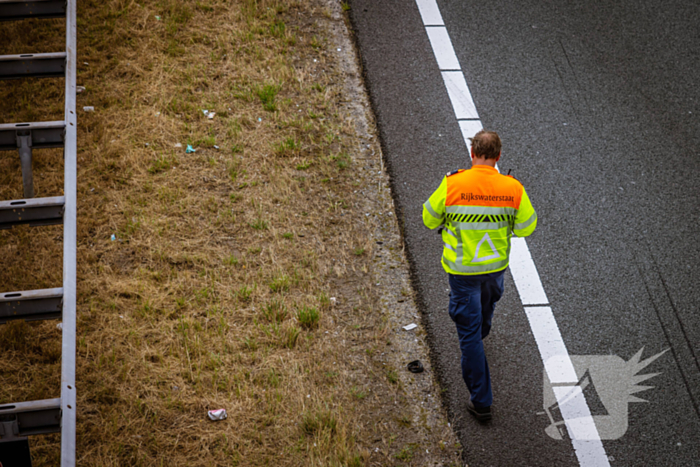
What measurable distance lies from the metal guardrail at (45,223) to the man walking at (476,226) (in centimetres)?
245

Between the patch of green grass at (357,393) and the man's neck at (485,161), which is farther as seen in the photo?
the patch of green grass at (357,393)

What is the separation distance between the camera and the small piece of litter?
4.66 m

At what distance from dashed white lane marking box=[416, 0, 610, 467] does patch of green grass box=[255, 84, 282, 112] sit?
2.20 m

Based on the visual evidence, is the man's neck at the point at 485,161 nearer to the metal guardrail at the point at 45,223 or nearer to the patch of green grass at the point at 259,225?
the patch of green grass at the point at 259,225

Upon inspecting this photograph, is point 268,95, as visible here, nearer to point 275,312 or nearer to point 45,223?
point 275,312

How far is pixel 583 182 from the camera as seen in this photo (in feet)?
22.1

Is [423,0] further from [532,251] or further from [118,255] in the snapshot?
[118,255]

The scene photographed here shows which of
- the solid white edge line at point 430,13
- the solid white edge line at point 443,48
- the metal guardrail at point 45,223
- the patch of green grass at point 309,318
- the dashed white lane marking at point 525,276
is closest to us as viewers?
the metal guardrail at point 45,223

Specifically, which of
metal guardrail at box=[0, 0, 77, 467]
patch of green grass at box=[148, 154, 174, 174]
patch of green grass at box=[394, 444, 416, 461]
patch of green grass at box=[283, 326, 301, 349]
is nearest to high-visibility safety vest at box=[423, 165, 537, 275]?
patch of green grass at box=[394, 444, 416, 461]

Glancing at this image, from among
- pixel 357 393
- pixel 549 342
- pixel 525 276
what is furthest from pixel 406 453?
pixel 525 276

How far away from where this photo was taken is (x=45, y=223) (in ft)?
13.2

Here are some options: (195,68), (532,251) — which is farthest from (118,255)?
(532,251)

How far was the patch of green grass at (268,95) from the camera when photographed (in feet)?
24.2

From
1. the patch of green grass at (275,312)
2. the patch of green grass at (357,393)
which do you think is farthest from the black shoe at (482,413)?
the patch of green grass at (275,312)
